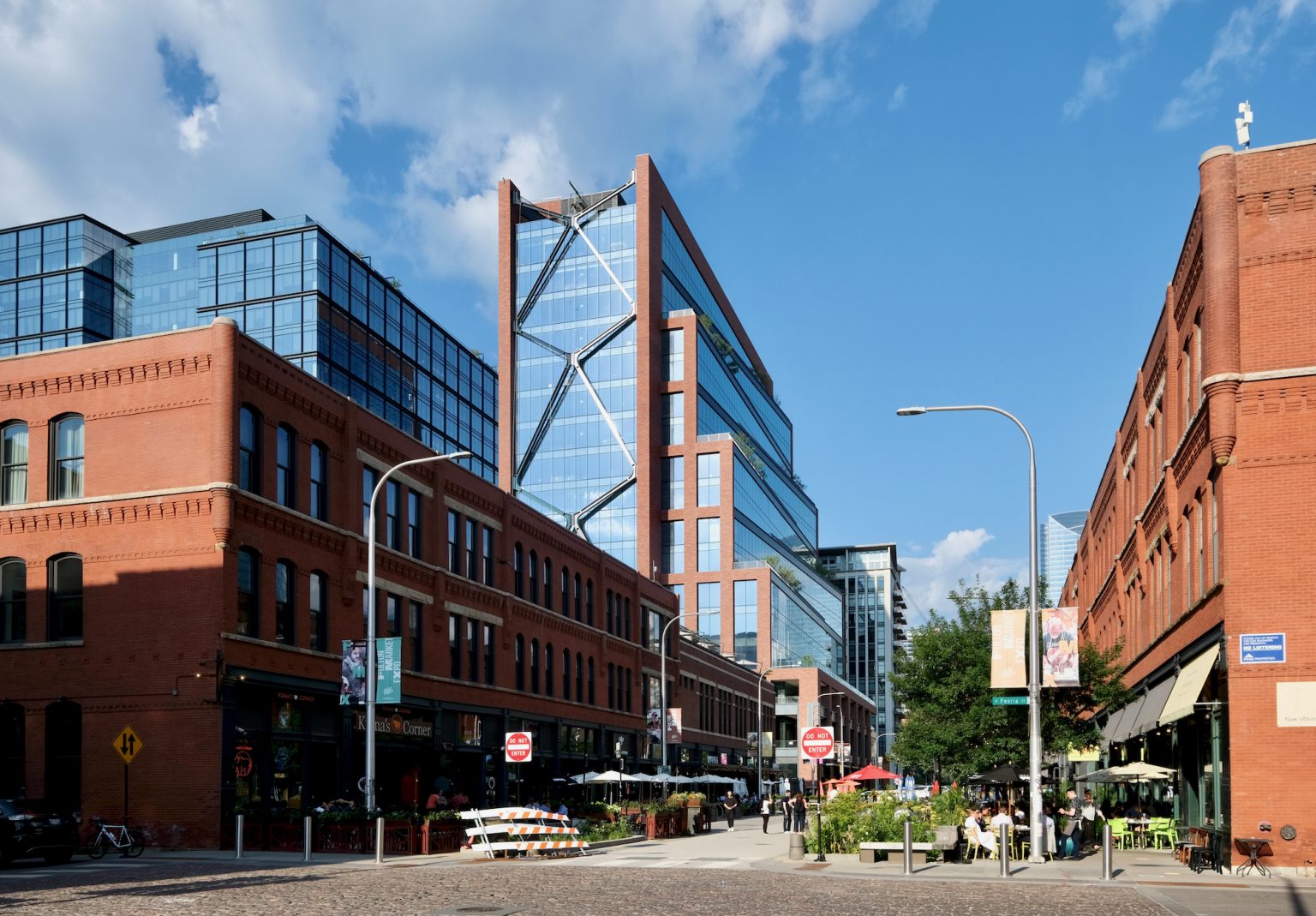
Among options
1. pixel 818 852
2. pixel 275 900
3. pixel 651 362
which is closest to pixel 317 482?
pixel 818 852

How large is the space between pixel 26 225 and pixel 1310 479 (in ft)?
276

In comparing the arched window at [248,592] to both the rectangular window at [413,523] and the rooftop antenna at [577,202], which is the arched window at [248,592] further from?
the rooftop antenna at [577,202]

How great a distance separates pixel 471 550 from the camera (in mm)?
51344

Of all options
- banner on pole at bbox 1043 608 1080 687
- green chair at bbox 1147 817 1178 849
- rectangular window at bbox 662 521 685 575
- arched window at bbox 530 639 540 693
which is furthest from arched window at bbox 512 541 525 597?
rectangular window at bbox 662 521 685 575

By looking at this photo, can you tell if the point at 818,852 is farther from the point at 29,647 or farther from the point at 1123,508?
the point at 1123,508

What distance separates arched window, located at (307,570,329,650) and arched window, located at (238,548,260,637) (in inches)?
113

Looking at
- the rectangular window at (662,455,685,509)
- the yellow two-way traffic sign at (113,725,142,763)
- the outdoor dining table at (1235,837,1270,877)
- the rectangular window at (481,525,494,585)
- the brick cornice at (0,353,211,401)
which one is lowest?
the outdoor dining table at (1235,837,1270,877)

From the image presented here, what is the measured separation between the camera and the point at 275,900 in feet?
63.1

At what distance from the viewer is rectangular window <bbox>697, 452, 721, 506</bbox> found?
4272 inches

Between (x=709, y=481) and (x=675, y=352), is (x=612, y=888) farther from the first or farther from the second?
(x=675, y=352)

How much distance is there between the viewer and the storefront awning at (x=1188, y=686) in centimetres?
2856

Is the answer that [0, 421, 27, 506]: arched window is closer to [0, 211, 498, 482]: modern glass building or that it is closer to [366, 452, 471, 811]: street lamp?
[366, 452, 471, 811]: street lamp

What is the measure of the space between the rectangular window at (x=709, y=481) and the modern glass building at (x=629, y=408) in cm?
10

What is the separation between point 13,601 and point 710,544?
251ft
